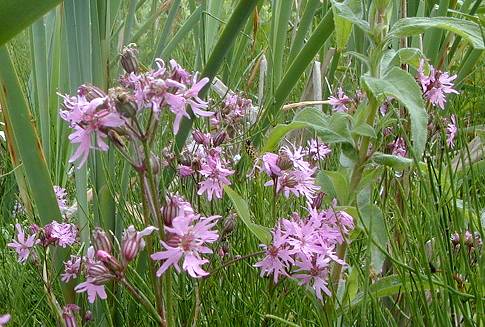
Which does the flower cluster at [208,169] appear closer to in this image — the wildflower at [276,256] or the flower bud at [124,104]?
the wildflower at [276,256]

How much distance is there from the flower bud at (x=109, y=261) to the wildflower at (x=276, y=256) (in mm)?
187

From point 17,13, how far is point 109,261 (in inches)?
8.9

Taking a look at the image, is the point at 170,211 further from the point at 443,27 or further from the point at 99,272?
the point at 443,27

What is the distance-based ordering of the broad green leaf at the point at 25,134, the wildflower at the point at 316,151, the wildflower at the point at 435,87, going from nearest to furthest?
the broad green leaf at the point at 25,134, the wildflower at the point at 435,87, the wildflower at the point at 316,151

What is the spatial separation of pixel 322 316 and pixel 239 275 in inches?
10.3

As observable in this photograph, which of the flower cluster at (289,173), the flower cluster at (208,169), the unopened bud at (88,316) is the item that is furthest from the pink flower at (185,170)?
the unopened bud at (88,316)

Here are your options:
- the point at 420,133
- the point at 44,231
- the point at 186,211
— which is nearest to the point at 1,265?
the point at 44,231

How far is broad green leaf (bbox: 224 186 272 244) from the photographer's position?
2.44 feet

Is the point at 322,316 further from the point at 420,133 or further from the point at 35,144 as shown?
the point at 35,144

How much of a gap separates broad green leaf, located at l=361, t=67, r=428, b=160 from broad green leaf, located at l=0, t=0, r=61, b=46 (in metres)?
0.35

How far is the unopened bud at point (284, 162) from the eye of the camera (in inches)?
33.9

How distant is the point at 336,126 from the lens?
0.80 m

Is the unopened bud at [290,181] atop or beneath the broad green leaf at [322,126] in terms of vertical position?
beneath

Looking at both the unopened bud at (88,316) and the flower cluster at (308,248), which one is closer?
the flower cluster at (308,248)
